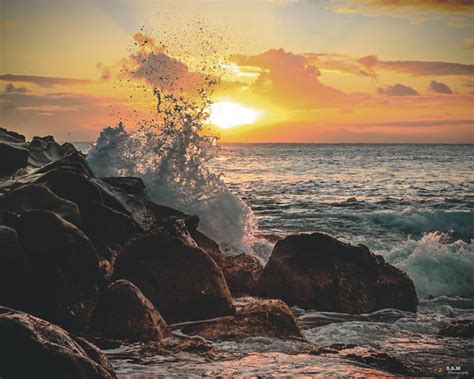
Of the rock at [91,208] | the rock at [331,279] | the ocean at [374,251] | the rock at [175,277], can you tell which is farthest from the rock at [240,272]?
the rock at [175,277]

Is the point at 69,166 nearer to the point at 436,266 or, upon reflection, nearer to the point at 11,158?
the point at 11,158

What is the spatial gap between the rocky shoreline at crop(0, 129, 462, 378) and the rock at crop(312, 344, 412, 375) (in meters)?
0.01

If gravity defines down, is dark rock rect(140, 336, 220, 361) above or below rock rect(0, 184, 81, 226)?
below

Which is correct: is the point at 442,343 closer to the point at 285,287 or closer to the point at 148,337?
the point at 285,287

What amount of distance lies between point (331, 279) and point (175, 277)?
2330 mm

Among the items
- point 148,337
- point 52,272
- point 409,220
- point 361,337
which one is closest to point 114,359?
point 148,337

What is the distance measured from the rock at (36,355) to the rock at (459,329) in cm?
451

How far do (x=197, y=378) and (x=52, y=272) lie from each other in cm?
238

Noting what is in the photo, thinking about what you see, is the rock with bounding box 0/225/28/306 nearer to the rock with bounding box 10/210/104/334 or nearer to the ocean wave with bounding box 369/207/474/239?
the rock with bounding box 10/210/104/334

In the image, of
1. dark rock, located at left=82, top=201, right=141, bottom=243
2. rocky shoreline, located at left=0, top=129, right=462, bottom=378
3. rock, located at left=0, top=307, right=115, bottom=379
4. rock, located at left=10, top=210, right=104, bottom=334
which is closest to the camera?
rock, located at left=0, top=307, right=115, bottom=379

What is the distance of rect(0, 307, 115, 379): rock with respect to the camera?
13.2ft

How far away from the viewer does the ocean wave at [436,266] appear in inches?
404

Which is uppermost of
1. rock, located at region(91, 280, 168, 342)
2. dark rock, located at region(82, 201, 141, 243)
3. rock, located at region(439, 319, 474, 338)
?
dark rock, located at region(82, 201, 141, 243)

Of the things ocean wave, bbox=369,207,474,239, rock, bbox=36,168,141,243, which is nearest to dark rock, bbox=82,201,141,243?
rock, bbox=36,168,141,243
